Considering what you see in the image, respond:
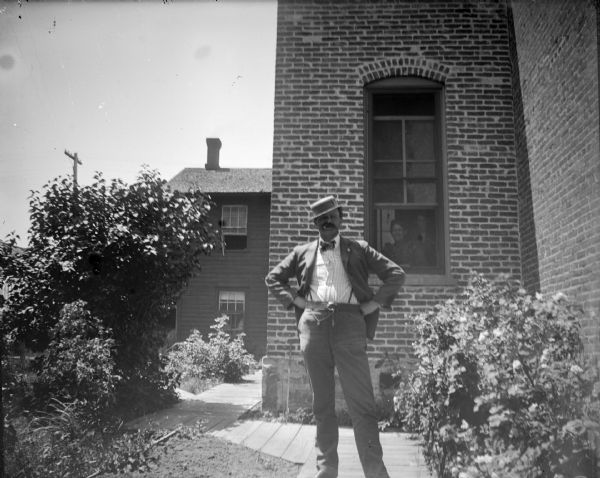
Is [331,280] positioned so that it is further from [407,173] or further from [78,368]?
[407,173]

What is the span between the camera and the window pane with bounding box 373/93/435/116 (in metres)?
7.11

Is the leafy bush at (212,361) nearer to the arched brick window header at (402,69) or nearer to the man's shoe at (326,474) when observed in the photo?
the arched brick window header at (402,69)

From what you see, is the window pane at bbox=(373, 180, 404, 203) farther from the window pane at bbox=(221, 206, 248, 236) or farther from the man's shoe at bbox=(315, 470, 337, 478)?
the window pane at bbox=(221, 206, 248, 236)

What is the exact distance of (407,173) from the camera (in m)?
6.98

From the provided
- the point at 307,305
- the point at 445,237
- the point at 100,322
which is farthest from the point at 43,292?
the point at 445,237

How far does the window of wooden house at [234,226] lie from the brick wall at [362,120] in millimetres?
13679

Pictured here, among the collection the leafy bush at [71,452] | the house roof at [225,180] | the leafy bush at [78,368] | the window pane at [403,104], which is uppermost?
the house roof at [225,180]

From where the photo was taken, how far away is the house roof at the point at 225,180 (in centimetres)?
2095

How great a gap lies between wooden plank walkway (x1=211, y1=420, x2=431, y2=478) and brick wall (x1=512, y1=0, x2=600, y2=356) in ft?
6.44

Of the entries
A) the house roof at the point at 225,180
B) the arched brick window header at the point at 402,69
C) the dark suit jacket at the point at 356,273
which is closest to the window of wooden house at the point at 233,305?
the house roof at the point at 225,180

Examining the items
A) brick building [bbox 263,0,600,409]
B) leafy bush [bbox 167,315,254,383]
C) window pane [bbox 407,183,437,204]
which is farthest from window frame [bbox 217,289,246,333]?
window pane [bbox 407,183,437,204]

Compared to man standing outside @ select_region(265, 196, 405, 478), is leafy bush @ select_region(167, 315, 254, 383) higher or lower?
lower

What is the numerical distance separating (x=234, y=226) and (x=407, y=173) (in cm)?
1433

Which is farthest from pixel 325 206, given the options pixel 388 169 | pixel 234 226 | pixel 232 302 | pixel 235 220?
pixel 235 220
